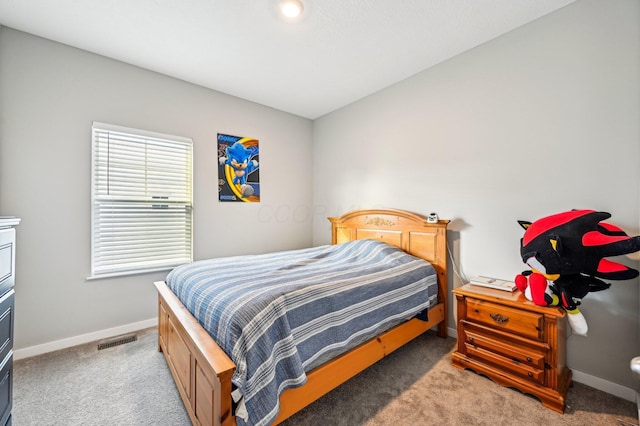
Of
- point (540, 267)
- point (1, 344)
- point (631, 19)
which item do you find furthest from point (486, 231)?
point (1, 344)

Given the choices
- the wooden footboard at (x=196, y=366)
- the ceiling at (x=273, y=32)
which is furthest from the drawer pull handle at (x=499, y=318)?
the ceiling at (x=273, y=32)

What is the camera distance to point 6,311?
1117mm

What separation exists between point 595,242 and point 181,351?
96.7 inches

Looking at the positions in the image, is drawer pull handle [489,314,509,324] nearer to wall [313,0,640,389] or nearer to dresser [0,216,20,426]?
wall [313,0,640,389]

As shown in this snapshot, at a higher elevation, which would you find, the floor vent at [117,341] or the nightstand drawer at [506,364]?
the nightstand drawer at [506,364]

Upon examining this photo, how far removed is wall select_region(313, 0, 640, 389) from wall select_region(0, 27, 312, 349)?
7.25 ft

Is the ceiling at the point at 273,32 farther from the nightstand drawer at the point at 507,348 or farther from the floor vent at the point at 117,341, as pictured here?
the floor vent at the point at 117,341

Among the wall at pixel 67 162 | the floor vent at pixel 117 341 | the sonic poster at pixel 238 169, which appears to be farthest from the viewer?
the sonic poster at pixel 238 169

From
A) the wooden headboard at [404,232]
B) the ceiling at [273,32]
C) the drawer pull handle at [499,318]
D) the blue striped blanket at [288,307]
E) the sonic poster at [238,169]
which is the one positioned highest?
the ceiling at [273,32]

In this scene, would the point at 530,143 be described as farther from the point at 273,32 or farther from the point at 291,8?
the point at 273,32

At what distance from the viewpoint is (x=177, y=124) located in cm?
290

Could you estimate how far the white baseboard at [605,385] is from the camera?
1.66 m

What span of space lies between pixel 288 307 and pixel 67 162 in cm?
246

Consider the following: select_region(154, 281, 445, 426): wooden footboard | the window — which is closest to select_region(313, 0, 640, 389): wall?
select_region(154, 281, 445, 426): wooden footboard
